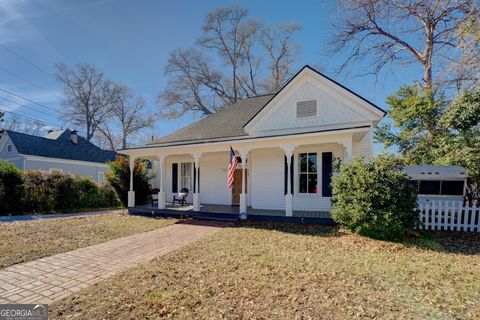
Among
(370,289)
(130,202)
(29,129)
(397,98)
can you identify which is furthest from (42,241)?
(29,129)

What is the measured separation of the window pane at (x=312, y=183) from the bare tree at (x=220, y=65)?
19924 mm

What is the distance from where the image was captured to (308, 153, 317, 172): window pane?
35.0 feet

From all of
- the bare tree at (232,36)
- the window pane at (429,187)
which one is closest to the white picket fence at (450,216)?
the window pane at (429,187)

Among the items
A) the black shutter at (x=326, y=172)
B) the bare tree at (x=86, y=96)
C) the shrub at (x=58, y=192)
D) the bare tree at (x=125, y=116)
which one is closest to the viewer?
the black shutter at (x=326, y=172)

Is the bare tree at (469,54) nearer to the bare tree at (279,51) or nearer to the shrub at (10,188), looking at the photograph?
the bare tree at (279,51)

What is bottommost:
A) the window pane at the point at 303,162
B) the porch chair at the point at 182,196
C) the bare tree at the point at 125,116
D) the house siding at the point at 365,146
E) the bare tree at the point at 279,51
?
the porch chair at the point at 182,196

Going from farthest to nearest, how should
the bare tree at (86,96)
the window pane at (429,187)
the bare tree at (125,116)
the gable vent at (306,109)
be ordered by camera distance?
1. the bare tree at (125,116)
2. the bare tree at (86,96)
3. the gable vent at (306,109)
4. the window pane at (429,187)

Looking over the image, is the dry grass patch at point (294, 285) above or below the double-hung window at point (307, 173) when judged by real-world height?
below

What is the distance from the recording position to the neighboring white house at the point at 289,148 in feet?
33.0

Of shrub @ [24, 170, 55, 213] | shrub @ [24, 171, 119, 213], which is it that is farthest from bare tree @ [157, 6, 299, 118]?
shrub @ [24, 170, 55, 213]

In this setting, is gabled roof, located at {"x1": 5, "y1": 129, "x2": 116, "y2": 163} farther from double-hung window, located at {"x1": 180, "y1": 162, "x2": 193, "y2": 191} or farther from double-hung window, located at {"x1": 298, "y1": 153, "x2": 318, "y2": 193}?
double-hung window, located at {"x1": 298, "y1": 153, "x2": 318, "y2": 193}

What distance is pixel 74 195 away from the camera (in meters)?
15.3

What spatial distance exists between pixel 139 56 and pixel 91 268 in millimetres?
17838

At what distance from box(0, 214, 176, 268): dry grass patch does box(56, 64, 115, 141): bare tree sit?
3039 centimetres
